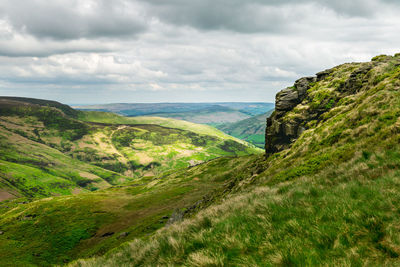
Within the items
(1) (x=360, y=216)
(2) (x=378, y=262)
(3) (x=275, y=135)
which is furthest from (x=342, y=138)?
(3) (x=275, y=135)

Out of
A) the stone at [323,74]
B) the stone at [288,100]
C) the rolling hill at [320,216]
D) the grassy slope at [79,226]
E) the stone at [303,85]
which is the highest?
the stone at [323,74]

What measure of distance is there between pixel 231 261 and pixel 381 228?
3.60 metres

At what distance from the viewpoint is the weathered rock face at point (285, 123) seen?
4384 centimetres

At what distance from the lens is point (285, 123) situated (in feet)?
148

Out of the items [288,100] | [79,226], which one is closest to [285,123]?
[288,100]

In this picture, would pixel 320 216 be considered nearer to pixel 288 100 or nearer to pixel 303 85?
pixel 288 100

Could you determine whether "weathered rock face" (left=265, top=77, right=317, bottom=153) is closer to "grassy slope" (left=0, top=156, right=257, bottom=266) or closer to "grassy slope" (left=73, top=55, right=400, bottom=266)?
"grassy slope" (left=0, top=156, right=257, bottom=266)

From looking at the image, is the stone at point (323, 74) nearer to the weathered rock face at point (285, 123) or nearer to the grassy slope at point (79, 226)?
the weathered rock face at point (285, 123)

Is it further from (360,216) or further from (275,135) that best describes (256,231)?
(275,135)

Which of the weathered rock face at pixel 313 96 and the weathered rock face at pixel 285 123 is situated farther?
the weathered rock face at pixel 285 123

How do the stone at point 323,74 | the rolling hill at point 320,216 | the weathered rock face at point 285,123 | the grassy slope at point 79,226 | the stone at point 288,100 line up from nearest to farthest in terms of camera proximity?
1. the rolling hill at point 320,216
2. the weathered rock face at point 285,123
3. the grassy slope at point 79,226
4. the stone at point 288,100
5. the stone at point 323,74

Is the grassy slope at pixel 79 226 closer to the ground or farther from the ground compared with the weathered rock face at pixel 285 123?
closer to the ground

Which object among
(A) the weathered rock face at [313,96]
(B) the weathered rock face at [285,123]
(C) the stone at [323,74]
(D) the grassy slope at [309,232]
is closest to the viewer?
(D) the grassy slope at [309,232]

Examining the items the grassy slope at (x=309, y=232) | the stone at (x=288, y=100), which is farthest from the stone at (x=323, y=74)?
the grassy slope at (x=309, y=232)
